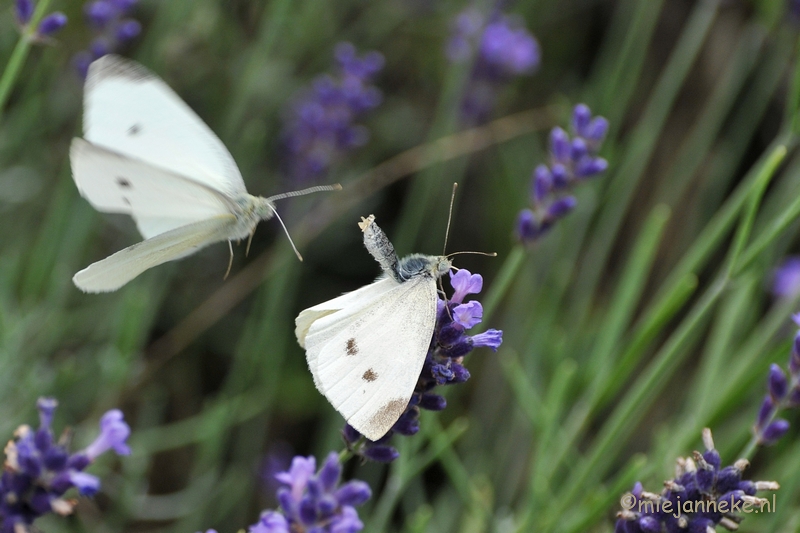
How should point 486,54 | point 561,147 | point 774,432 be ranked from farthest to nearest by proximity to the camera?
point 486,54, point 561,147, point 774,432

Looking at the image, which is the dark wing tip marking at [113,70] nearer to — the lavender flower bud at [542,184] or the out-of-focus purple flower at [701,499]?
the lavender flower bud at [542,184]

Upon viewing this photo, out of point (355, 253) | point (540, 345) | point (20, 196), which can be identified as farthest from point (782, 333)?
point (20, 196)

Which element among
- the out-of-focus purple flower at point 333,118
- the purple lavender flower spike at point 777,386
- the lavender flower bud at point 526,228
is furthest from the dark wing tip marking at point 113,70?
the purple lavender flower spike at point 777,386

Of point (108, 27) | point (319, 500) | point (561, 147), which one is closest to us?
point (319, 500)

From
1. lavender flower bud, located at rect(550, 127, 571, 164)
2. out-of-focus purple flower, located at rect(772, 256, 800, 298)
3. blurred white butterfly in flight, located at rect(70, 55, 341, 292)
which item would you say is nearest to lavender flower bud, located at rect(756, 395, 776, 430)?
lavender flower bud, located at rect(550, 127, 571, 164)

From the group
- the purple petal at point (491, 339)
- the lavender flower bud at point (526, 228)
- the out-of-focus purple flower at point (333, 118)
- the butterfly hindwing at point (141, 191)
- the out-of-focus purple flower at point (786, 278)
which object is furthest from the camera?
the out-of-focus purple flower at point (333, 118)

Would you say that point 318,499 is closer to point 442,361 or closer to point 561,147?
point 442,361

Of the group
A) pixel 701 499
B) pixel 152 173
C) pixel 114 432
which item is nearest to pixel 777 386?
pixel 701 499
